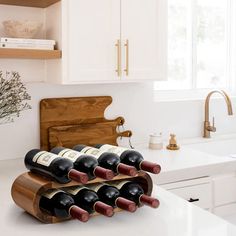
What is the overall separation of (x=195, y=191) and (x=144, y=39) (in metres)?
0.96

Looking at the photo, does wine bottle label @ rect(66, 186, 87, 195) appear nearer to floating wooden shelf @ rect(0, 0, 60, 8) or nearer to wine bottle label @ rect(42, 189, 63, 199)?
wine bottle label @ rect(42, 189, 63, 199)

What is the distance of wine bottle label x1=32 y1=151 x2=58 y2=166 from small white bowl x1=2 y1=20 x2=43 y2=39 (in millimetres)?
994

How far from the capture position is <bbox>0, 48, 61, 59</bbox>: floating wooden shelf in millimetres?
2199

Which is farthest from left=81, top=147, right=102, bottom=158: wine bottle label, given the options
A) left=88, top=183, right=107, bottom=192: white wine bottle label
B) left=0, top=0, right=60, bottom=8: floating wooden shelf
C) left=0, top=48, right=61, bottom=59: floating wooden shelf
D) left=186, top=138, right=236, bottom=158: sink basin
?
left=186, top=138, right=236, bottom=158: sink basin

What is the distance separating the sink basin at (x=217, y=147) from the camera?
321 cm

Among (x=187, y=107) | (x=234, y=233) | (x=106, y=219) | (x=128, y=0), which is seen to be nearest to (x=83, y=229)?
(x=106, y=219)

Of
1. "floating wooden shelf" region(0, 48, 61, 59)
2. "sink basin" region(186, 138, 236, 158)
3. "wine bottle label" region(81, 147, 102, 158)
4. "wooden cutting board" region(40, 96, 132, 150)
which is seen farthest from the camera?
"sink basin" region(186, 138, 236, 158)

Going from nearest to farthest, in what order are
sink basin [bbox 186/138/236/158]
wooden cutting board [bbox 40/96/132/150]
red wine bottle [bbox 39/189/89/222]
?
red wine bottle [bbox 39/189/89/222], wooden cutting board [bbox 40/96/132/150], sink basin [bbox 186/138/236/158]

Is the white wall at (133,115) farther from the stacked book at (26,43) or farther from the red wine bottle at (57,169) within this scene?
the red wine bottle at (57,169)

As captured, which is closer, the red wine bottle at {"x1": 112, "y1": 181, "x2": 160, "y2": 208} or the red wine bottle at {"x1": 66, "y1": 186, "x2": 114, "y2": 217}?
the red wine bottle at {"x1": 66, "y1": 186, "x2": 114, "y2": 217}

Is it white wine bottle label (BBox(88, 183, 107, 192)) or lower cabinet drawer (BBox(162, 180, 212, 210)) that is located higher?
white wine bottle label (BBox(88, 183, 107, 192))

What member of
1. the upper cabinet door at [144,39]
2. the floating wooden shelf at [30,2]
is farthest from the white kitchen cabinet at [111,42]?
the floating wooden shelf at [30,2]

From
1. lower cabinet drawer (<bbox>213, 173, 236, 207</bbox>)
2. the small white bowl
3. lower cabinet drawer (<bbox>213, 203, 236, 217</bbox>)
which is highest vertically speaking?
the small white bowl

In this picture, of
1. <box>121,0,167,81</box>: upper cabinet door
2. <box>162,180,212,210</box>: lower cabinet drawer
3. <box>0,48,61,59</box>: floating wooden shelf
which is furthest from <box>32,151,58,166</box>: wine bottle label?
<box>121,0,167,81</box>: upper cabinet door
